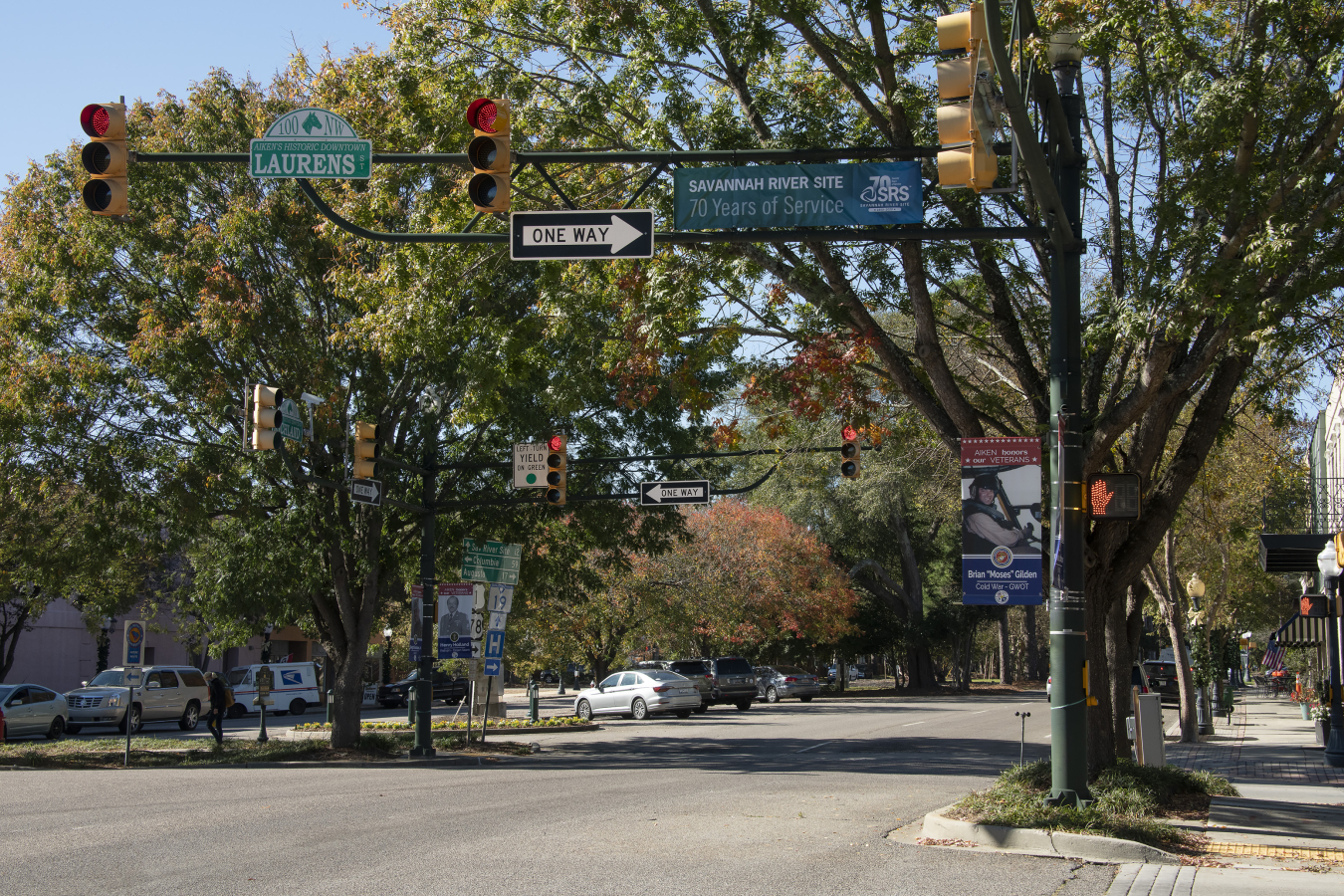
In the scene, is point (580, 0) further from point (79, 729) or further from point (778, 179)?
point (79, 729)

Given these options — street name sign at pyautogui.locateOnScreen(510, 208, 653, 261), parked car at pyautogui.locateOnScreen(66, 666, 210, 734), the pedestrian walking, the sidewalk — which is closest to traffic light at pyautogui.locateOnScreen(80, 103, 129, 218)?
street name sign at pyautogui.locateOnScreen(510, 208, 653, 261)

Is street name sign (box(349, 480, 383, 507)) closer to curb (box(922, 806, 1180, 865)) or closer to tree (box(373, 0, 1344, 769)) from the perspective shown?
tree (box(373, 0, 1344, 769))

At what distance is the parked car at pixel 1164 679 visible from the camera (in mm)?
38125

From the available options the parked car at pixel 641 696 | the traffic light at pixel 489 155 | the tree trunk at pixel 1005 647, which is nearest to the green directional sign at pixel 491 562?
the traffic light at pixel 489 155

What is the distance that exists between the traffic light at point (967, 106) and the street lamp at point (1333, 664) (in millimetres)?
12437

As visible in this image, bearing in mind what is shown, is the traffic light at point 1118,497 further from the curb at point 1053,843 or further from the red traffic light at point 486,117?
the red traffic light at point 486,117

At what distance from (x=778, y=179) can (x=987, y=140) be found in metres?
2.80

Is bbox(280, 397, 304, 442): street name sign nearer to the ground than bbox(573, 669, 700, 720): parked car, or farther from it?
farther from it

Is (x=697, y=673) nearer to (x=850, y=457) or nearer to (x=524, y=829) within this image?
(x=850, y=457)

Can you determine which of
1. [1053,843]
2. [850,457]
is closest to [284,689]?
[850,457]

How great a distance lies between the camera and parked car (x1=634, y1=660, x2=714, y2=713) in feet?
114

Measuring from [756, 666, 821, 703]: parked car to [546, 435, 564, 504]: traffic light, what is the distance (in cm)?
2909

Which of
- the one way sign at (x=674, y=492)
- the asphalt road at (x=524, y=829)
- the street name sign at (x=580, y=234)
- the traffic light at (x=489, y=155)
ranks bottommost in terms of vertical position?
the asphalt road at (x=524, y=829)

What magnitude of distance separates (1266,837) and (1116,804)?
1.30 m
